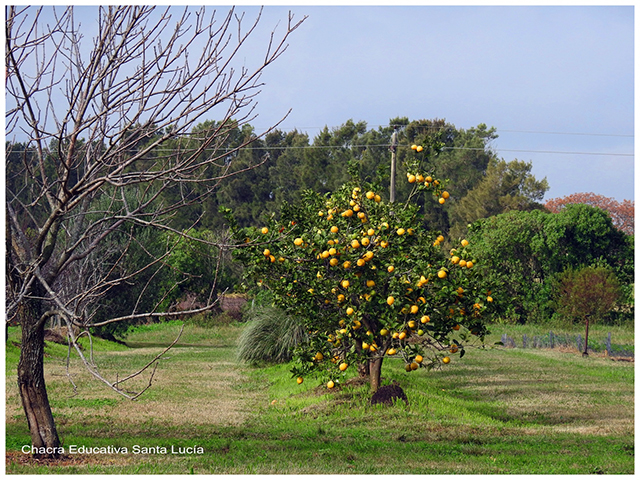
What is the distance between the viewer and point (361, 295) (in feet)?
28.3

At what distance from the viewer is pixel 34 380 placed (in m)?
5.64

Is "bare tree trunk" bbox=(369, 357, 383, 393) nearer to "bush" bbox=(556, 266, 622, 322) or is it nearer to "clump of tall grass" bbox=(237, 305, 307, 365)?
"clump of tall grass" bbox=(237, 305, 307, 365)

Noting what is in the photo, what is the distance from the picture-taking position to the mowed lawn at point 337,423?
6.15 m

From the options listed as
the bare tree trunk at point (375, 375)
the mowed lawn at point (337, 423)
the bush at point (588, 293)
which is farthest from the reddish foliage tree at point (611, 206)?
the bare tree trunk at point (375, 375)

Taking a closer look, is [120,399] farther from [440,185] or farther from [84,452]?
[440,185]

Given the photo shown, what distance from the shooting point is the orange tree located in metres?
8.17

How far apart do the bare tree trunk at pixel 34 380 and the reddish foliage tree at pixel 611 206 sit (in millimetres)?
46514

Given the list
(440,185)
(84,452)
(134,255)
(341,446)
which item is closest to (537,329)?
(134,255)

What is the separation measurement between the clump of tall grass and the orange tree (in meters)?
4.98

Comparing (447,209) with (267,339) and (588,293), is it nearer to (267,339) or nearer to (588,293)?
(588,293)

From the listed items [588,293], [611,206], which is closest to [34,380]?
[588,293]

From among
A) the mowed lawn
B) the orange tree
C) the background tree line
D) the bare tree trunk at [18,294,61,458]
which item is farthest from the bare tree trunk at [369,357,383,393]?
the background tree line

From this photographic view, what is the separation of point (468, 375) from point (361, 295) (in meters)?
6.63

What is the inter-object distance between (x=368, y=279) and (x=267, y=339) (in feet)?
21.0
